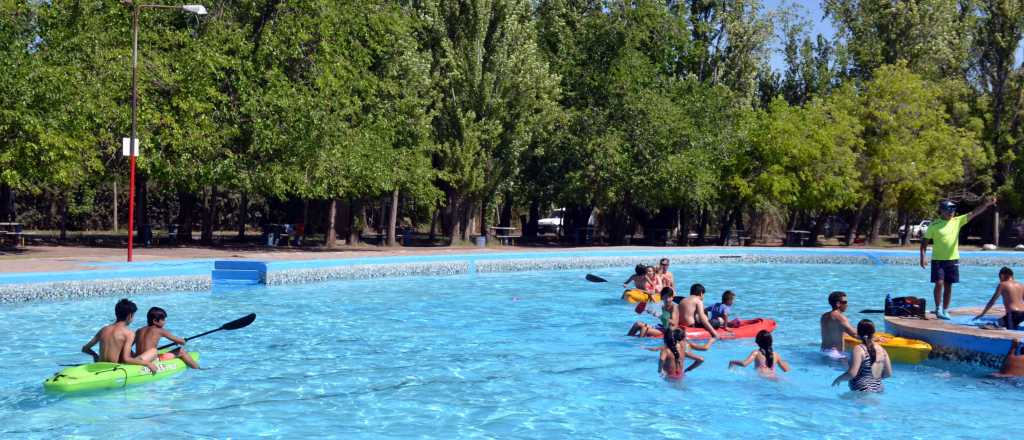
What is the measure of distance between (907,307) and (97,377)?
1213 centimetres

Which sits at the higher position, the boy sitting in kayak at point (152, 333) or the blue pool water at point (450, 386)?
the boy sitting in kayak at point (152, 333)

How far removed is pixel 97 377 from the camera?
11914 millimetres

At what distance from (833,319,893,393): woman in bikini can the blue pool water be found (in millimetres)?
254

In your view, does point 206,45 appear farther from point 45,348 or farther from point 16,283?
point 45,348

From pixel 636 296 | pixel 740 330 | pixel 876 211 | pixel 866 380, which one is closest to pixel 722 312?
pixel 740 330

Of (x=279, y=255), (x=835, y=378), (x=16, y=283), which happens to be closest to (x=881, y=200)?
(x=279, y=255)

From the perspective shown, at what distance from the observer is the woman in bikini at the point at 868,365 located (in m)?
12.2

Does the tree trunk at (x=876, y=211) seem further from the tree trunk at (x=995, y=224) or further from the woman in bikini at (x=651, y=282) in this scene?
the woman in bikini at (x=651, y=282)

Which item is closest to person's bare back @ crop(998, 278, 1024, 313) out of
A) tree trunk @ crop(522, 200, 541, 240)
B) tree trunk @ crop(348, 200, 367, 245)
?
tree trunk @ crop(348, 200, 367, 245)

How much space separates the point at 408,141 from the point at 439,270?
8885mm

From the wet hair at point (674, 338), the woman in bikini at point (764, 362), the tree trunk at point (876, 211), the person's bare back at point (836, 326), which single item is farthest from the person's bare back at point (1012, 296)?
the tree trunk at point (876, 211)

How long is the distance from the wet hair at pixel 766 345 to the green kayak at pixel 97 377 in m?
7.94

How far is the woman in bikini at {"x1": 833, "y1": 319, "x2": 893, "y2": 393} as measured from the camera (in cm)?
1220

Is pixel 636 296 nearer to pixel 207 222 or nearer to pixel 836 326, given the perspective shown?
pixel 836 326
